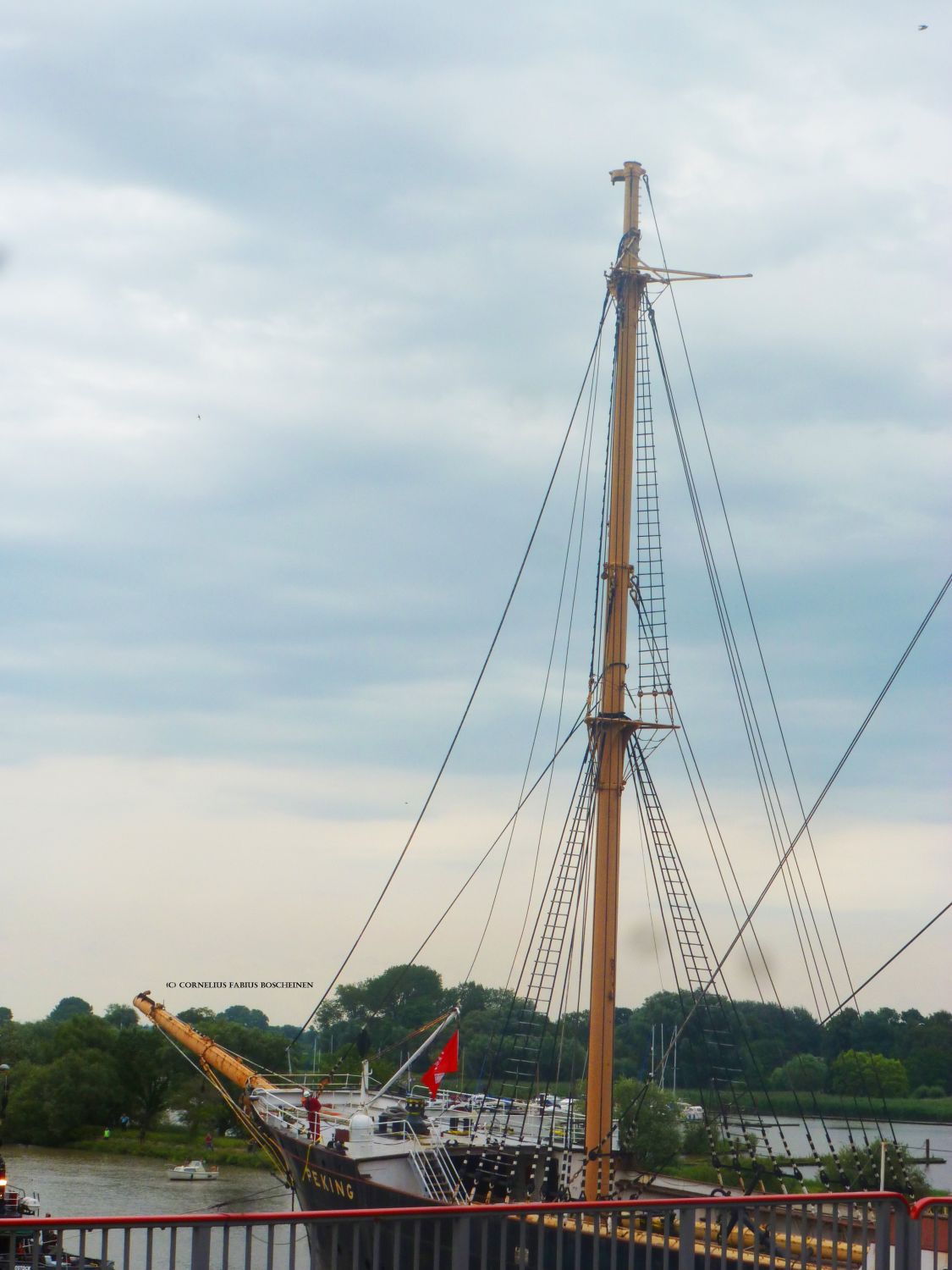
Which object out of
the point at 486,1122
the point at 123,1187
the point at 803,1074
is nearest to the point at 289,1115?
the point at 486,1122

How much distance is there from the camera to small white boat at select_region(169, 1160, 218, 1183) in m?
49.0

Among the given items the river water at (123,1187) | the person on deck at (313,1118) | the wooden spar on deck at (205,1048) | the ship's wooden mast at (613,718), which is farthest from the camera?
the river water at (123,1187)

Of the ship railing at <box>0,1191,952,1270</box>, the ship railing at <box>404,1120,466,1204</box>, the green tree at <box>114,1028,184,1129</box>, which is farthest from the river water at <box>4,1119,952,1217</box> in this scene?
the ship railing at <box>0,1191,952,1270</box>

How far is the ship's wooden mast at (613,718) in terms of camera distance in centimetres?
2003

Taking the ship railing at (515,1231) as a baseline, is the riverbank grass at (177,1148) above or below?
below

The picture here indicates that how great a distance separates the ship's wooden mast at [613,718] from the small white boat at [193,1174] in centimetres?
3294

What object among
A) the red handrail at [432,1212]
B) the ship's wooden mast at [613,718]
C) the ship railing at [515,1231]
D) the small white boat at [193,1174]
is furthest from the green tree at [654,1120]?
the red handrail at [432,1212]

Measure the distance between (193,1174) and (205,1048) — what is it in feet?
61.4

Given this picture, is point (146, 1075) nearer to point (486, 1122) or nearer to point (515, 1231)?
point (486, 1122)

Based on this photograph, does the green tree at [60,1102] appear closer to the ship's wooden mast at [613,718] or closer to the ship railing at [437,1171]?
the ship railing at [437,1171]

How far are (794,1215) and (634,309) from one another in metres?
17.7

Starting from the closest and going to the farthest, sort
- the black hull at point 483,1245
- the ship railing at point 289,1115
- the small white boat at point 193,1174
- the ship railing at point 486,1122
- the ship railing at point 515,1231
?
the ship railing at point 515,1231 → the black hull at point 483,1245 → the ship railing at point 486,1122 → the ship railing at point 289,1115 → the small white boat at point 193,1174

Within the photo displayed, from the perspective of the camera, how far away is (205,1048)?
33.6 metres

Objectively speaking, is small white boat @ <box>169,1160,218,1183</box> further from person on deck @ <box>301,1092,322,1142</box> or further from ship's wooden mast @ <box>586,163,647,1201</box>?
ship's wooden mast @ <box>586,163,647,1201</box>
